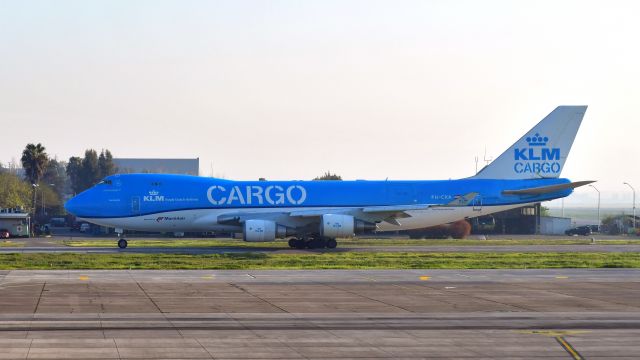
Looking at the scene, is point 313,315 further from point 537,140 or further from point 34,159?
point 34,159

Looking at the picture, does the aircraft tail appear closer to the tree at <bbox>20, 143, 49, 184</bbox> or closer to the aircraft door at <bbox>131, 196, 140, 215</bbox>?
the aircraft door at <bbox>131, 196, 140, 215</bbox>

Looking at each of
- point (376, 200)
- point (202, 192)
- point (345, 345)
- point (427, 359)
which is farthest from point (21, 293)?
point (376, 200)

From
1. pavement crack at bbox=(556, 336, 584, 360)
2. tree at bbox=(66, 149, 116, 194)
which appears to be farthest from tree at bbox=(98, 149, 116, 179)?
pavement crack at bbox=(556, 336, 584, 360)

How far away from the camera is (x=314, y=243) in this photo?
5747cm

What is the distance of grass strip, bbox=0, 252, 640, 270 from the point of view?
4081cm

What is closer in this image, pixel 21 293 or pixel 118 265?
pixel 21 293

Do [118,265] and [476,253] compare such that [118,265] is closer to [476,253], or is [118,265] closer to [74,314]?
[74,314]

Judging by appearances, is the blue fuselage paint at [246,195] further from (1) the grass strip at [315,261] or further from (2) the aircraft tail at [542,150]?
(1) the grass strip at [315,261]

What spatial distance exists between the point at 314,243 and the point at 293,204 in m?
3.10

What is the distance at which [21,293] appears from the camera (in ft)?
92.0

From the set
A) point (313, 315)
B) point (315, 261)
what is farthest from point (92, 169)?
point (313, 315)

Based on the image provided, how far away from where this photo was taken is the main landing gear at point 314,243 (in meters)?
57.3

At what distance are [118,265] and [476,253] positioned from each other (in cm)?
2221

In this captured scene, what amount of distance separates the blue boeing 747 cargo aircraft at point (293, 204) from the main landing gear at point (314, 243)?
7 centimetres
